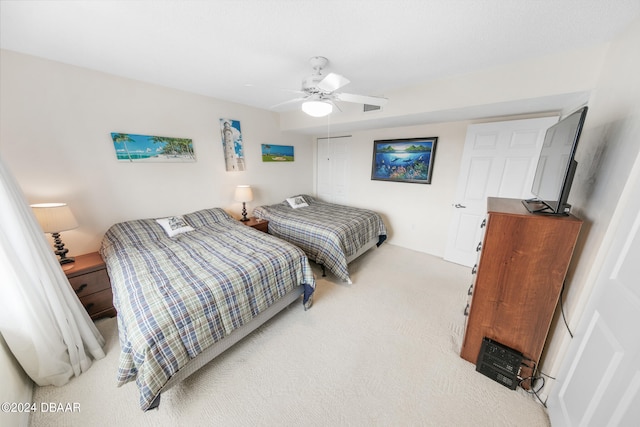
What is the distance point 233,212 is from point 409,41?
3075 millimetres

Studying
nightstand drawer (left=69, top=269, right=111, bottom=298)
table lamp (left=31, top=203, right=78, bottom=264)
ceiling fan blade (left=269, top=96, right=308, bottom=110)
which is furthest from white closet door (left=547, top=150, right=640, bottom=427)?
table lamp (left=31, top=203, right=78, bottom=264)

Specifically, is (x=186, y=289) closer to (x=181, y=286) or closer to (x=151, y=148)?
(x=181, y=286)

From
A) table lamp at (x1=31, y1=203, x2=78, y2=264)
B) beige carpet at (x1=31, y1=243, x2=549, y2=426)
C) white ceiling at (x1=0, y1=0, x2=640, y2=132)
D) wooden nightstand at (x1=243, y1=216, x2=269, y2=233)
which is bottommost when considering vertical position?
beige carpet at (x1=31, y1=243, x2=549, y2=426)

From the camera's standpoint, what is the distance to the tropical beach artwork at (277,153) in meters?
3.61

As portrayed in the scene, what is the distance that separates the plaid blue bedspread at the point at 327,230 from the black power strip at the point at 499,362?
4.38 ft

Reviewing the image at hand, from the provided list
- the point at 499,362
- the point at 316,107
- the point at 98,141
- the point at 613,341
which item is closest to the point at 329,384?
the point at 499,362

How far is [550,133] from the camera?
1509 mm

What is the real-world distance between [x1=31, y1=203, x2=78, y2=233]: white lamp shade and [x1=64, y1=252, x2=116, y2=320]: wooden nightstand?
38 centimetres

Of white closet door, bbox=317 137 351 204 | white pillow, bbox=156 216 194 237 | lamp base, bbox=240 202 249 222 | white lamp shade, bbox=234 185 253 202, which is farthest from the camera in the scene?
white closet door, bbox=317 137 351 204

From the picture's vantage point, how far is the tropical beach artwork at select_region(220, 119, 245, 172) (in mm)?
3051

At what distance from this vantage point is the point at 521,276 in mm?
1299

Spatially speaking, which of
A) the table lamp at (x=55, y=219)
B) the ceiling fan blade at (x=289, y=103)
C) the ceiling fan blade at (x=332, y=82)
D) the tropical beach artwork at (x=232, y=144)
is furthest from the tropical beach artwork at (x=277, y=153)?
the table lamp at (x=55, y=219)

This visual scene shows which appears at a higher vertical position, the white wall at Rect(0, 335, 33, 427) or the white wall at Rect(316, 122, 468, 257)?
the white wall at Rect(316, 122, 468, 257)

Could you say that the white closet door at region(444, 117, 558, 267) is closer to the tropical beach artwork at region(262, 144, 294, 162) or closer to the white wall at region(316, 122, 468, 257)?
the white wall at region(316, 122, 468, 257)
